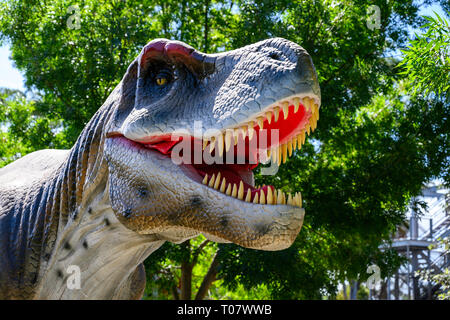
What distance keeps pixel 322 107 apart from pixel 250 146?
514 centimetres

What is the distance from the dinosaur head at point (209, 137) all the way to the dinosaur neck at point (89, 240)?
0.19 metres

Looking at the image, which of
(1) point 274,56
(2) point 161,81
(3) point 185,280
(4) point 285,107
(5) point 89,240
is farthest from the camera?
(3) point 185,280

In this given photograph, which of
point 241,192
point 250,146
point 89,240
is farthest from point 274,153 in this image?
point 89,240

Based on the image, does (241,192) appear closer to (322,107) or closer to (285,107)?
(285,107)

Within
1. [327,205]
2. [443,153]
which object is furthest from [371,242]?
[443,153]

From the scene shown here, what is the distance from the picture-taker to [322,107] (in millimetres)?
7562

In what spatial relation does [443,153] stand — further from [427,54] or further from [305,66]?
[305,66]

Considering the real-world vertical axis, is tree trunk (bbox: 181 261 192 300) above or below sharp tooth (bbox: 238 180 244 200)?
above

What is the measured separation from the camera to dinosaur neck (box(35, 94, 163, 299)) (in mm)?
2867

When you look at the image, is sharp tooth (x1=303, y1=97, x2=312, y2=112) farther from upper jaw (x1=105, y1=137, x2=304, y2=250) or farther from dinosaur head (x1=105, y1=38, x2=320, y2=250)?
upper jaw (x1=105, y1=137, x2=304, y2=250)

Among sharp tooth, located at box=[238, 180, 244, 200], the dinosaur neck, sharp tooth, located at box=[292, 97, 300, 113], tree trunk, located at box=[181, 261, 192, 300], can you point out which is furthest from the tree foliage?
sharp tooth, located at box=[292, 97, 300, 113]

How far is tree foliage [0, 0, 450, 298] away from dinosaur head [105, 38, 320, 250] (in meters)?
4.80

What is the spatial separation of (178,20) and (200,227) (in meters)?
7.49

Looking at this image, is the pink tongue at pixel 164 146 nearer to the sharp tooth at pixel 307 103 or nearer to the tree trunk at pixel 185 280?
the sharp tooth at pixel 307 103
